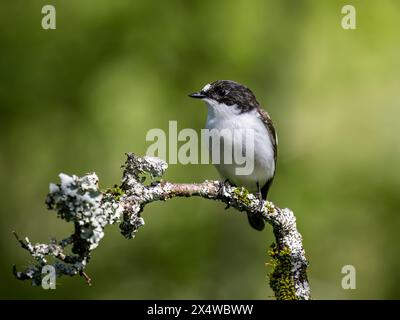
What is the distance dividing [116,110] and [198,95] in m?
1.06

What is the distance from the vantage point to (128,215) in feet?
11.2

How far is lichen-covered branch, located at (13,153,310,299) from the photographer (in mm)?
3082

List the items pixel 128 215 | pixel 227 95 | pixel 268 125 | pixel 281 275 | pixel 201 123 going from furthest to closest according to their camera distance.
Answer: pixel 201 123
pixel 268 125
pixel 227 95
pixel 281 275
pixel 128 215

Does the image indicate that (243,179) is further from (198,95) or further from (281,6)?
(281,6)

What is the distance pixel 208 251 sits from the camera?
270 inches

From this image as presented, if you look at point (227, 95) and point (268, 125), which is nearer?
point (227, 95)

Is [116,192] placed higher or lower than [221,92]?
lower

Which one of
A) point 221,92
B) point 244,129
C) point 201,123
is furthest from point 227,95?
point 201,123

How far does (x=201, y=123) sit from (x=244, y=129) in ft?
4.08

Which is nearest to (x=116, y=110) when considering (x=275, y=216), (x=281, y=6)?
(x=281, y=6)

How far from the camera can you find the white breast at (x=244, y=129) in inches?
229

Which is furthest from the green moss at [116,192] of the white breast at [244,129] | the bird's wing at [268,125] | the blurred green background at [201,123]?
the blurred green background at [201,123]

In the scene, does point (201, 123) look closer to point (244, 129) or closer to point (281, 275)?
point (244, 129)

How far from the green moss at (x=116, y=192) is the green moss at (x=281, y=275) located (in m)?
0.90
